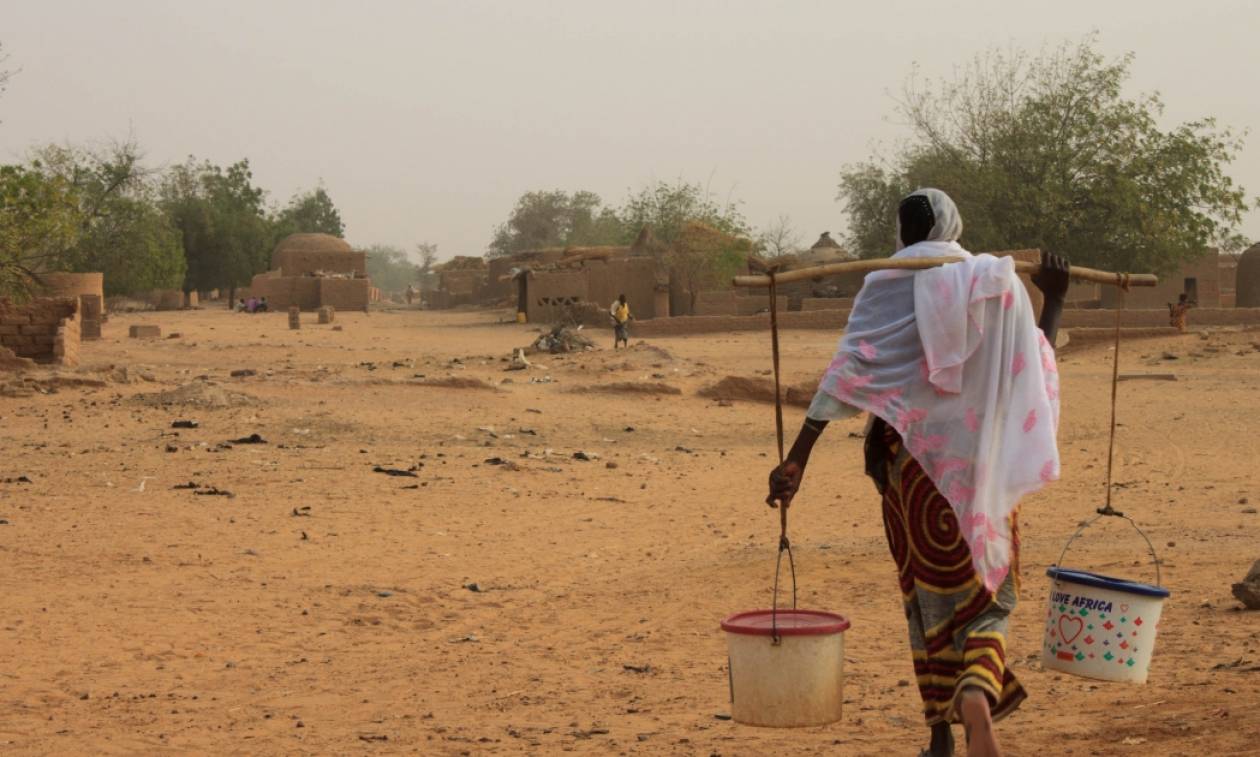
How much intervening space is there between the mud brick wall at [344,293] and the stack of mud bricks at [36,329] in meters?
26.7

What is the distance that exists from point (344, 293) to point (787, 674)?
4603 centimetres

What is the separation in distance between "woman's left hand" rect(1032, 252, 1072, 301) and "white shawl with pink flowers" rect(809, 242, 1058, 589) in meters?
0.28

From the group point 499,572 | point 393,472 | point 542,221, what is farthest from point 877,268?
point 542,221

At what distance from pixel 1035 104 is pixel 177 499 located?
1128 inches

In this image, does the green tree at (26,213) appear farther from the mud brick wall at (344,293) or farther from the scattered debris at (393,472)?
the mud brick wall at (344,293)

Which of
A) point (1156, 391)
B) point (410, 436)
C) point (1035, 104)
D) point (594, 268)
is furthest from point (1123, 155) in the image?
point (410, 436)

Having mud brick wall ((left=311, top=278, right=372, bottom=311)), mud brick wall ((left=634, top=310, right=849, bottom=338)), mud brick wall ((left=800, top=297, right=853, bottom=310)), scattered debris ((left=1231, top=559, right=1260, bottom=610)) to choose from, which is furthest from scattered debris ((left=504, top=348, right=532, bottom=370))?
mud brick wall ((left=311, top=278, right=372, bottom=311))

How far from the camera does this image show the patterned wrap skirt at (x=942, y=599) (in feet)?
12.5

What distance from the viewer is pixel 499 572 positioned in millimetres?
8148

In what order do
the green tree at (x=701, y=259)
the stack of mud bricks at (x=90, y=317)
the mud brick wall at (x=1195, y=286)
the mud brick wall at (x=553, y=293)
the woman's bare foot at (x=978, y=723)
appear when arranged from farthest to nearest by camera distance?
the green tree at (x=701, y=259), the mud brick wall at (x=553, y=293), the mud brick wall at (x=1195, y=286), the stack of mud bricks at (x=90, y=317), the woman's bare foot at (x=978, y=723)

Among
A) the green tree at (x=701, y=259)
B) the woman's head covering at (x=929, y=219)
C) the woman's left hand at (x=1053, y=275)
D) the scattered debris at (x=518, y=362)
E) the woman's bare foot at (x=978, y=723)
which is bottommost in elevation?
the woman's bare foot at (x=978, y=723)

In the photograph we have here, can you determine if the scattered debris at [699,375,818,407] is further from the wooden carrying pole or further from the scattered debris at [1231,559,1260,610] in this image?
the wooden carrying pole

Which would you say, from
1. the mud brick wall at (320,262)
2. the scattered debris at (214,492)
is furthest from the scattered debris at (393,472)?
the mud brick wall at (320,262)

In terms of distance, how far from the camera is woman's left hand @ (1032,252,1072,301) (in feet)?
13.4
